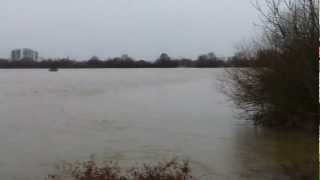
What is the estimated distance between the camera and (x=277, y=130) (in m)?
18.8

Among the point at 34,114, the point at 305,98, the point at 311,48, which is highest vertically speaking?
the point at 311,48

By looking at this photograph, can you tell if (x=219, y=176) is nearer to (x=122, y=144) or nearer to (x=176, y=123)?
(x=122, y=144)

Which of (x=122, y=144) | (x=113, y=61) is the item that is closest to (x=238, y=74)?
(x=122, y=144)

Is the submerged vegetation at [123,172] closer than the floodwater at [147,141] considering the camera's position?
Yes

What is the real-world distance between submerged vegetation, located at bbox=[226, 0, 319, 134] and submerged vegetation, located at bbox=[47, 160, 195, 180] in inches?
173

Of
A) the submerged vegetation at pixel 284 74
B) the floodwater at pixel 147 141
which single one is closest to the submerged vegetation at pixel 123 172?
the floodwater at pixel 147 141

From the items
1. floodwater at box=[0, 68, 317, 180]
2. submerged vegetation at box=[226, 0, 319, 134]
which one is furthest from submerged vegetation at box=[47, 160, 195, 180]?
submerged vegetation at box=[226, 0, 319, 134]

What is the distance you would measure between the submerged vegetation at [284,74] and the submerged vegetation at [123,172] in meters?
4.40

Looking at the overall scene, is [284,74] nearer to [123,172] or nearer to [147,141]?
[147,141]

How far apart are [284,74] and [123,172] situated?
24.4 feet

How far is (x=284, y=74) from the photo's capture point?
1697 cm

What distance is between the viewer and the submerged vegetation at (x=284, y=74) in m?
13.9

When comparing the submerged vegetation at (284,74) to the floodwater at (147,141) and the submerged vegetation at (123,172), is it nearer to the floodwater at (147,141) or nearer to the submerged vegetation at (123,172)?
the floodwater at (147,141)

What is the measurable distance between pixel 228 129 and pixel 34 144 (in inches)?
266
